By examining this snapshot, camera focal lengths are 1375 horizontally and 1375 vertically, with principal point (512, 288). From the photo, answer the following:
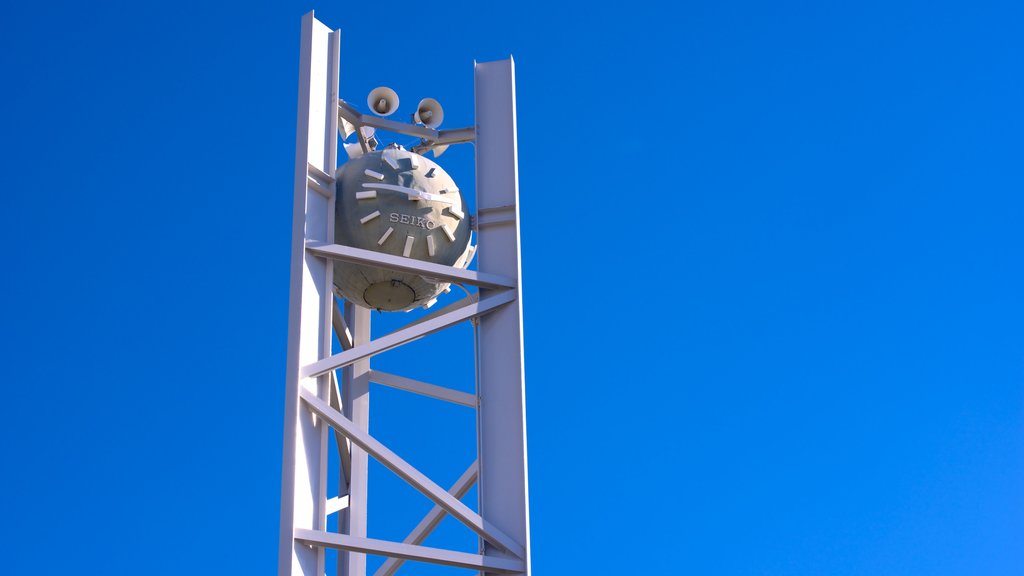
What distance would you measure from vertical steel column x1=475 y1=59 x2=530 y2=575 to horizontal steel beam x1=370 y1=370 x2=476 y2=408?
3.88ft

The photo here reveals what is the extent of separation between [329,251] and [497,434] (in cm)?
263

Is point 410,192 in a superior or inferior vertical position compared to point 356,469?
superior

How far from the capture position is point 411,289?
52.0 ft

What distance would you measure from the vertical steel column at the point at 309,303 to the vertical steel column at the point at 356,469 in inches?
79.8

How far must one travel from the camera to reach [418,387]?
16.6 meters

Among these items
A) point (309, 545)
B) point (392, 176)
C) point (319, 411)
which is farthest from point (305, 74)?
point (309, 545)

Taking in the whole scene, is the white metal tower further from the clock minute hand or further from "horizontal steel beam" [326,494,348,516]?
the clock minute hand

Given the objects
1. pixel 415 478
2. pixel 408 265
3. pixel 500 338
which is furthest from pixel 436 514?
pixel 408 265

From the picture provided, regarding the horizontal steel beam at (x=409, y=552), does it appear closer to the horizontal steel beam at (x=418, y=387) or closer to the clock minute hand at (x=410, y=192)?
the horizontal steel beam at (x=418, y=387)

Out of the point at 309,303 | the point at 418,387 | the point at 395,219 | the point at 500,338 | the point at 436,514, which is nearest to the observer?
the point at 309,303

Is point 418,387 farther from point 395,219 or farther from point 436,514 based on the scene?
point 395,219

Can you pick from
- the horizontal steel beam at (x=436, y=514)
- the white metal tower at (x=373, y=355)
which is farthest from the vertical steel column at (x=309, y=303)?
the horizontal steel beam at (x=436, y=514)

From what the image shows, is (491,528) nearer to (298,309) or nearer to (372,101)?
(298,309)

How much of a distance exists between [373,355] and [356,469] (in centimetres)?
198
